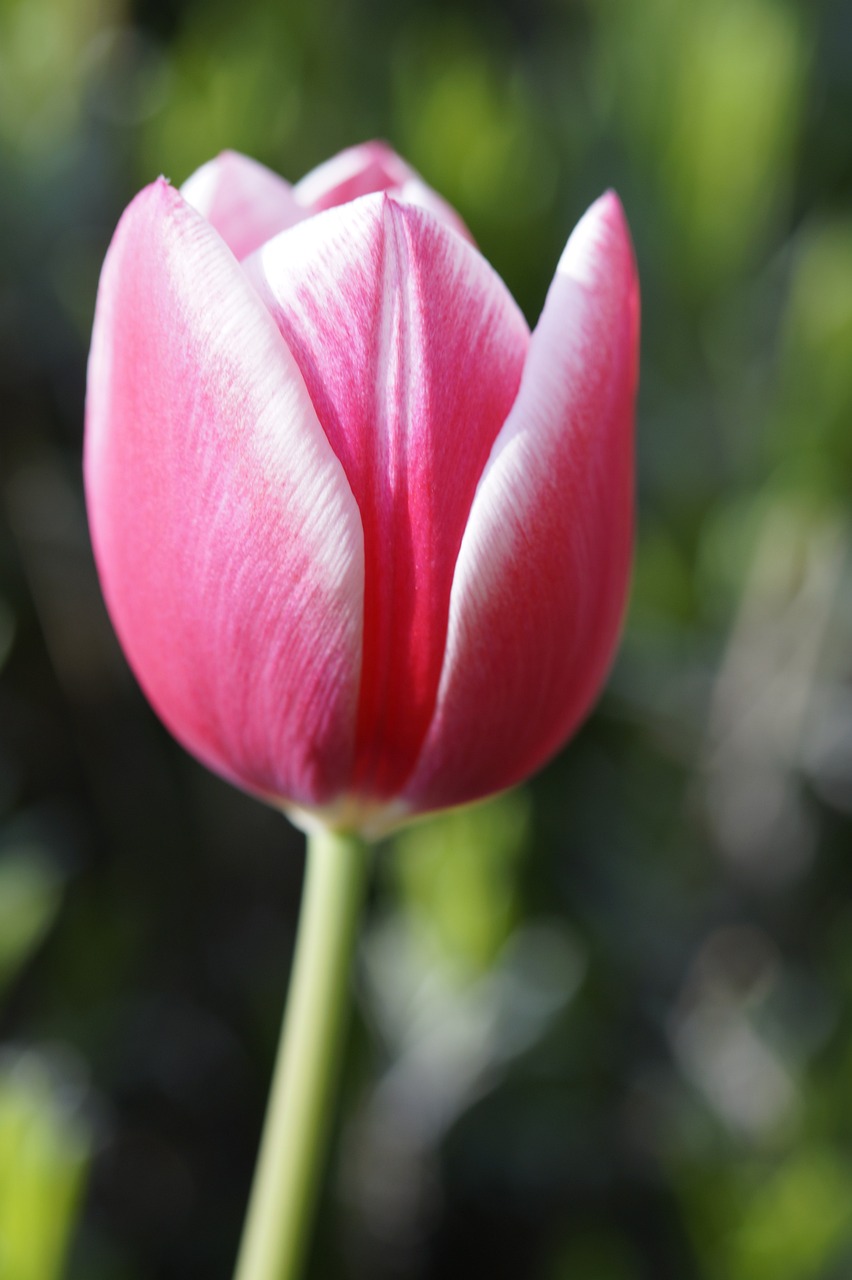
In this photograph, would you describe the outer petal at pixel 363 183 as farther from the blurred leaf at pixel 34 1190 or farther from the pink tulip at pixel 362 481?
the blurred leaf at pixel 34 1190

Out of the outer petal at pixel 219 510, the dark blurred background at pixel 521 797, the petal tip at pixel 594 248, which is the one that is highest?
the petal tip at pixel 594 248

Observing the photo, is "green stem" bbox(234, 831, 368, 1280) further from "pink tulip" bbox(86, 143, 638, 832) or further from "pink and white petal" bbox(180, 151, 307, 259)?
"pink and white petal" bbox(180, 151, 307, 259)

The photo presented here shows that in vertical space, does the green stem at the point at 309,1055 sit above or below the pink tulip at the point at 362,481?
below

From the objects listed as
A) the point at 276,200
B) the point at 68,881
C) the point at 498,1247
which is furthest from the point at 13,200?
the point at 498,1247

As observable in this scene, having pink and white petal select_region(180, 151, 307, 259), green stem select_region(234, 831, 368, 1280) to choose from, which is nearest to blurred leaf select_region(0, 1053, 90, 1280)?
green stem select_region(234, 831, 368, 1280)

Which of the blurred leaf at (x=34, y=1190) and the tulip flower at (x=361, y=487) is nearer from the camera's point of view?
the tulip flower at (x=361, y=487)

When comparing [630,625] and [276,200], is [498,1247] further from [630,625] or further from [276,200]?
[276,200]

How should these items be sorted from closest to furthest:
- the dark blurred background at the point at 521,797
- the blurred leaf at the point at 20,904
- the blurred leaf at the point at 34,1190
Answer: the blurred leaf at the point at 34,1190, the blurred leaf at the point at 20,904, the dark blurred background at the point at 521,797

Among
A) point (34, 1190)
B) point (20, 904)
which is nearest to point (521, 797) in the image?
point (20, 904)

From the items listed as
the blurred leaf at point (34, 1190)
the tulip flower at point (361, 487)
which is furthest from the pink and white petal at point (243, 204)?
the blurred leaf at point (34, 1190)

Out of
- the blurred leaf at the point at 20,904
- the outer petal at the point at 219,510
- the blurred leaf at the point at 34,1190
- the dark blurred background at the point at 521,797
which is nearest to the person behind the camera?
the outer petal at the point at 219,510
